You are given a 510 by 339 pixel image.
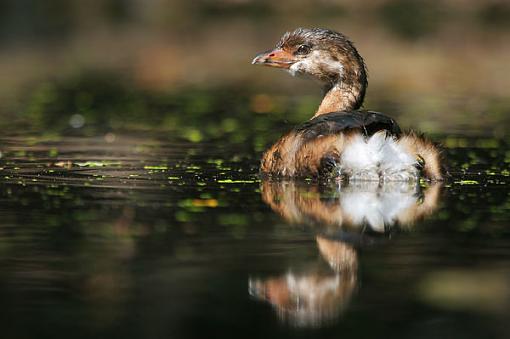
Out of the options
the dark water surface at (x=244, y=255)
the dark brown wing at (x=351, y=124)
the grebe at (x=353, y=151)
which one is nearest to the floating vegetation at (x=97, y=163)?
the dark water surface at (x=244, y=255)

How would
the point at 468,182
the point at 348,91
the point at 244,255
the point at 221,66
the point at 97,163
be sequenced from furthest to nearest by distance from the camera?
the point at 221,66 → the point at 348,91 → the point at 97,163 → the point at 468,182 → the point at 244,255

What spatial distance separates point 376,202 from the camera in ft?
28.2

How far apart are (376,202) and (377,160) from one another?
0.59m

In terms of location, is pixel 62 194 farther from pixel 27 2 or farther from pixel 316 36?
pixel 27 2

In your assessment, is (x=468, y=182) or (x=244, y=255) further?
(x=468, y=182)

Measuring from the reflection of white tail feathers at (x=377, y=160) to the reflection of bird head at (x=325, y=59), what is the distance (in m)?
1.82

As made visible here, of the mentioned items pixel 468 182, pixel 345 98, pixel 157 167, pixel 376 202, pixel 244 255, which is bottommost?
pixel 244 255

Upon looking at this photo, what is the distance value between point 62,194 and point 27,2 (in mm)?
39890

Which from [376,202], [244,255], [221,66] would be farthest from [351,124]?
[221,66]

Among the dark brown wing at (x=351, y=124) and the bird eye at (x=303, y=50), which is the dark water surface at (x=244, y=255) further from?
the bird eye at (x=303, y=50)

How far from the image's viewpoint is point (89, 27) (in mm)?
37875

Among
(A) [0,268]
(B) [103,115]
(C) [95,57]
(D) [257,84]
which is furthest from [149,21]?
(A) [0,268]

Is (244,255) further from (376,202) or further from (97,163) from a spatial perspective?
(97,163)

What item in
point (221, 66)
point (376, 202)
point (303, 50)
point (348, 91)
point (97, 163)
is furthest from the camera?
point (221, 66)
